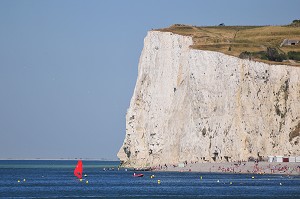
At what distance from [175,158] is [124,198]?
50793mm

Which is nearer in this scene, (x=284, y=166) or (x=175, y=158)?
(x=284, y=166)

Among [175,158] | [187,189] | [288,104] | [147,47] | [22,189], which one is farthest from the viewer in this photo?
[147,47]

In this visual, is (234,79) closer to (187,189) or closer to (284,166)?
(284,166)

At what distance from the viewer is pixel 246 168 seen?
394 feet

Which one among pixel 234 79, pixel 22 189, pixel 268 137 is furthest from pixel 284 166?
pixel 22 189

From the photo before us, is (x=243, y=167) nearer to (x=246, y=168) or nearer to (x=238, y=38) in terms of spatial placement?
(x=246, y=168)

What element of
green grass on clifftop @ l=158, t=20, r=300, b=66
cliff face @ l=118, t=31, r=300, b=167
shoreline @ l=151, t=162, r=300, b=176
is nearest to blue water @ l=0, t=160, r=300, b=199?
shoreline @ l=151, t=162, r=300, b=176

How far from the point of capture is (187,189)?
96.3 m

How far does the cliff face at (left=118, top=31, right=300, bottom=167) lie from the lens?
124000 mm

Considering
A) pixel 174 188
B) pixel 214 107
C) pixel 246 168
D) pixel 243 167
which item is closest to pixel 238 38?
pixel 214 107

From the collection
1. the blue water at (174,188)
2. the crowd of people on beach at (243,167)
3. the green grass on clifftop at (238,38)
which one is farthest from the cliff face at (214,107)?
the blue water at (174,188)

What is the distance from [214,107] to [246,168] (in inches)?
469

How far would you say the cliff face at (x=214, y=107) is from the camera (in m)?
124

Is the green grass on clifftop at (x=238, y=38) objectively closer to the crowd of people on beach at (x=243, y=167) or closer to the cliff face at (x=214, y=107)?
the cliff face at (x=214, y=107)
